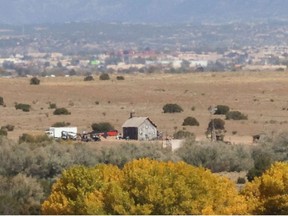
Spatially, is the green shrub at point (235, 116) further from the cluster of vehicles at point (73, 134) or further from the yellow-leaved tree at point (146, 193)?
the yellow-leaved tree at point (146, 193)

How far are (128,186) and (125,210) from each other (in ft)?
3.25

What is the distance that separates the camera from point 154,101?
77688mm

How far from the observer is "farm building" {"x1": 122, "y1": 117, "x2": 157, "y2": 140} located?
2116 inches

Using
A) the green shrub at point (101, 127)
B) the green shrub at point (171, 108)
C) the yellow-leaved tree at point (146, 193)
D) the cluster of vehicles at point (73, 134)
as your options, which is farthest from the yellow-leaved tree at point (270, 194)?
the green shrub at point (171, 108)

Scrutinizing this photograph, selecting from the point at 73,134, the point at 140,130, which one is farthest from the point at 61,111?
the point at 140,130

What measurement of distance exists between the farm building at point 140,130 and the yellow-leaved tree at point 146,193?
26.0 m

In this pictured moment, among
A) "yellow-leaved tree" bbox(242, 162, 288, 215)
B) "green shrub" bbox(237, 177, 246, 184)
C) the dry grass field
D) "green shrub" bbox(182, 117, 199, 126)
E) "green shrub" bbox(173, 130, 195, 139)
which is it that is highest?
"yellow-leaved tree" bbox(242, 162, 288, 215)

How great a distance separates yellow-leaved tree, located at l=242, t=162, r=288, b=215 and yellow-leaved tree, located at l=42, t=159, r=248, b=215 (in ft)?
1.58

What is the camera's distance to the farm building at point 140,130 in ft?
176

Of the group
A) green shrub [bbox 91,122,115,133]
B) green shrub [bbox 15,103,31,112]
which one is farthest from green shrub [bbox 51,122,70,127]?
green shrub [bbox 15,103,31,112]

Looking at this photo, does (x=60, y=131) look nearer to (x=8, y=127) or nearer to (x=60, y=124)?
(x=8, y=127)

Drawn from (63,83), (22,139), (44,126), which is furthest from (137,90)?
(22,139)

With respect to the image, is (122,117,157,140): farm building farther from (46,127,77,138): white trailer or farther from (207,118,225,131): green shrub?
(207,118,225,131): green shrub

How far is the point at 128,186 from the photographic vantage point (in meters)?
25.6
